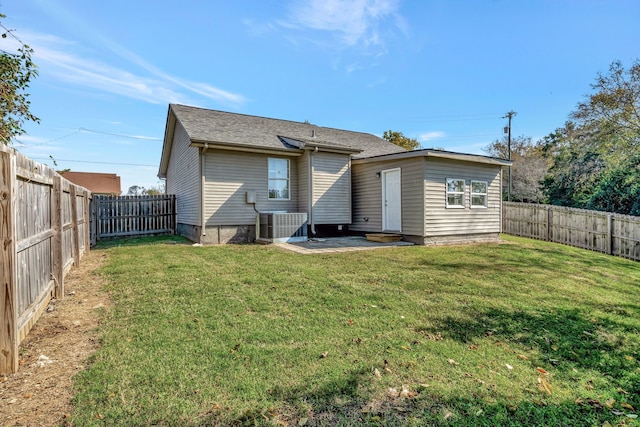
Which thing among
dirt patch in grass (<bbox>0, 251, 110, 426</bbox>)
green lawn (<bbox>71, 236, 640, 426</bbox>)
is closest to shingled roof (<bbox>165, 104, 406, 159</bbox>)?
green lawn (<bbox>71, 236, 640, 426</bbox>)

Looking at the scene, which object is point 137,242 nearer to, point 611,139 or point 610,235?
point 610,235

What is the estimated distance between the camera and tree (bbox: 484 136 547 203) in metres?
26.4

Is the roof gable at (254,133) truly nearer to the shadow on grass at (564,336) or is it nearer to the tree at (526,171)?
the shadow on grass at (564,336)

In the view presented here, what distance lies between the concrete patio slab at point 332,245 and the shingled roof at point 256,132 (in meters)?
3.45

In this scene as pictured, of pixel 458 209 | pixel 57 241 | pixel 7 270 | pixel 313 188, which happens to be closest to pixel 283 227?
pixel 313 188

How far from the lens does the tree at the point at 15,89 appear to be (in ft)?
20.4

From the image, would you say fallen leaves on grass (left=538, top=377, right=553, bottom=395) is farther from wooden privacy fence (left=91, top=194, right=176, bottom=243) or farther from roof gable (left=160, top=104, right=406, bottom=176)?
wooden privacy fence (left=91, top=194, right=176, bottom=243)

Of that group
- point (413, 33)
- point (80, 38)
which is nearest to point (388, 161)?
point (413, 33)

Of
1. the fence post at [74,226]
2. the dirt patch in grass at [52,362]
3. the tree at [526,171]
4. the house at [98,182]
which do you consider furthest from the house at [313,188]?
the house at [98,182]

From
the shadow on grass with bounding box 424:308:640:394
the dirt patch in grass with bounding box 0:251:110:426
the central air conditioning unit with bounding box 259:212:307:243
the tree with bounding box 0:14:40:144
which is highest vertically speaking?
the tree with bounding box 0:14:40:144

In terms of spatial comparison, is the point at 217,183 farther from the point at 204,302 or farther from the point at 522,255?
the point at 522,255

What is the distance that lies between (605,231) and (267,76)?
16.6m

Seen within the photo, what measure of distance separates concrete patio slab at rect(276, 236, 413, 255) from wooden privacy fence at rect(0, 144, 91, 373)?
515 cm

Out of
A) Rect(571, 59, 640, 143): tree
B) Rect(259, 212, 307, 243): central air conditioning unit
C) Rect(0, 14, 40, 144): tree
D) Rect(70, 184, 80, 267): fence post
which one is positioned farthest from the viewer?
Rect(571, 59, 640, 143): tree
